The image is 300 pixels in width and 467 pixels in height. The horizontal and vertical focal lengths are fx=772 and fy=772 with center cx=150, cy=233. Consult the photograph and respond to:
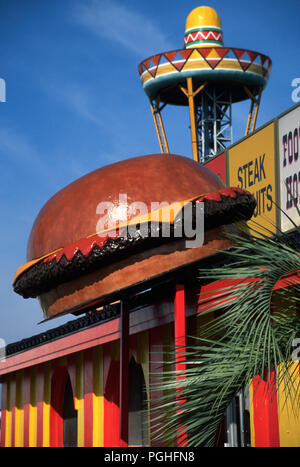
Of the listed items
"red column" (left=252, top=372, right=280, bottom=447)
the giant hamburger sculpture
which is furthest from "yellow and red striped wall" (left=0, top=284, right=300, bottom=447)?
the giant hamburger sculpture

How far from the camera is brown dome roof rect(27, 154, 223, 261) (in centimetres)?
975

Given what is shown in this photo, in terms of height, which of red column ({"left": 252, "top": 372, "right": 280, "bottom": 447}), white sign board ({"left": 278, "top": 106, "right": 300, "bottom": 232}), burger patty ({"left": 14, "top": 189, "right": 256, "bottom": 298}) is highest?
white sign board ({"left": 278, "top": 106, "right": 300, "bottom": 232})

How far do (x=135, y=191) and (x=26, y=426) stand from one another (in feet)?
45.5

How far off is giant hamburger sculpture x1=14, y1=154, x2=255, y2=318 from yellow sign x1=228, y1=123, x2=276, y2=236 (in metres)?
7.87

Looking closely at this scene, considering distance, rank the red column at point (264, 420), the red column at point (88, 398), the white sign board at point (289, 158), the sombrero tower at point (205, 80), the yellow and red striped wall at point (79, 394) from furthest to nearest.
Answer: the sombrero tower at point (205, 80) < the white sign board at point (289, 158) < the red column at point (88, 398) < the yellow and red striped wall at point (79, 394) < the red column at point (264, 420)

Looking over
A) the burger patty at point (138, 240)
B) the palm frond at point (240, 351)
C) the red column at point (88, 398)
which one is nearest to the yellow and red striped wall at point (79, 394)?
the red column at point (88, 398)

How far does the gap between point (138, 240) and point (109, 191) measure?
2.85ft

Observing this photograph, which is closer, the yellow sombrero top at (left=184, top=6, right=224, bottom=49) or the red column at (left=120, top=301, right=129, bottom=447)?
the red column at (left=120, top=301, right=129, bottom=447)

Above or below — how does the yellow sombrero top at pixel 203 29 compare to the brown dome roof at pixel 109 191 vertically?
above

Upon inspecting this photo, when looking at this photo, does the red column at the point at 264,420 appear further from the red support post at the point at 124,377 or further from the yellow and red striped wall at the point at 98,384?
the red support post at the point at 124,377

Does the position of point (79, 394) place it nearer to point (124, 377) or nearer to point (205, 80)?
point (124, 377)

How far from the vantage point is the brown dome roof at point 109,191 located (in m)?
9.75

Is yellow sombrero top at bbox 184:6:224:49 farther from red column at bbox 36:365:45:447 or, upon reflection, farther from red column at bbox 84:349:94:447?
red column at bbox 84:349:94:447

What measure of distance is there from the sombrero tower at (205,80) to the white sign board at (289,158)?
25706mm
